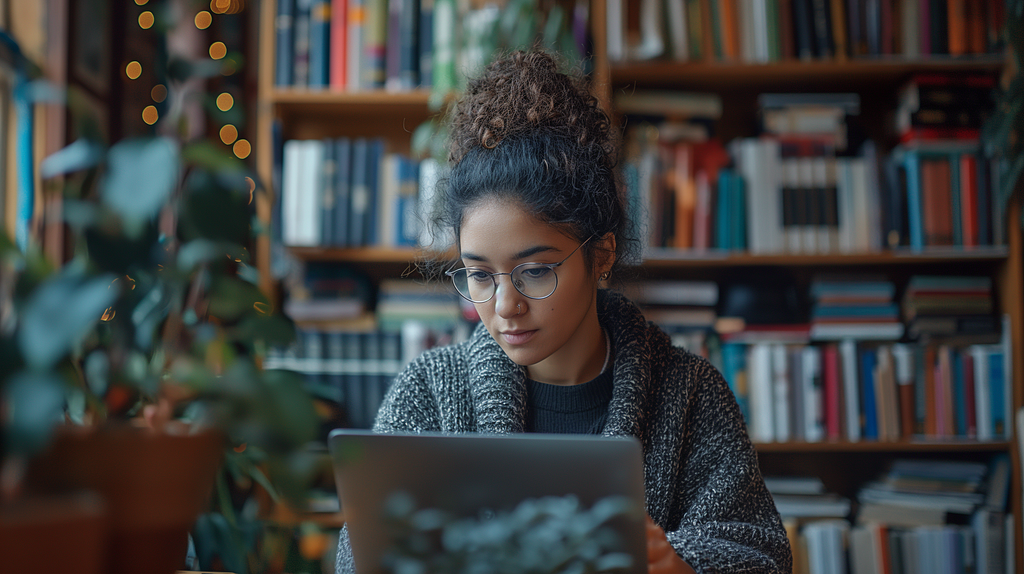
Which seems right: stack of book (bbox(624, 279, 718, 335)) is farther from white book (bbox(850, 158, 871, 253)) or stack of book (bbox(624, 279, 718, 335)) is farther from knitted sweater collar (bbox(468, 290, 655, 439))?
knitted sweater collar (bbox(468, 290, 655, 439))

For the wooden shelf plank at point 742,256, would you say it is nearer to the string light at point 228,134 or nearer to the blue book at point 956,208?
the blue book at point 956,208

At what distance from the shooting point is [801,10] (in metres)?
1.98

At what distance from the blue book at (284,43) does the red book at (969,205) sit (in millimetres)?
1899

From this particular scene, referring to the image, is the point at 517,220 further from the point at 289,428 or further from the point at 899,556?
the point at 899,556

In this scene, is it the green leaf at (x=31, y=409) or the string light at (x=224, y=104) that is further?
the string light at (x=224, y=104)

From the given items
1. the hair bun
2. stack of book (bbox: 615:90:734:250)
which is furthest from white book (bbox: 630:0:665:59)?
the hair bun

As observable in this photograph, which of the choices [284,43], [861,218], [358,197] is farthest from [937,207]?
[284,43]

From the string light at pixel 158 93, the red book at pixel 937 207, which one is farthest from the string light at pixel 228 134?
the red book at pixel 937 207

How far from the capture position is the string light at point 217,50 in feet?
7.99


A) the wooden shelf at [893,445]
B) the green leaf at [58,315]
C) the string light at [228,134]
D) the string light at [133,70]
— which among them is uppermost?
the string light at [133,70]

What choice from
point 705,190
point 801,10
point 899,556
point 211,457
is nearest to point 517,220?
Result: point 211,457

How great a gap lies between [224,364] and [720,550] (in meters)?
0.77

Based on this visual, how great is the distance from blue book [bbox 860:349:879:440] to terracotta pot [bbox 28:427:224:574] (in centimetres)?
191

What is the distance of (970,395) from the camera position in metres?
1.93
